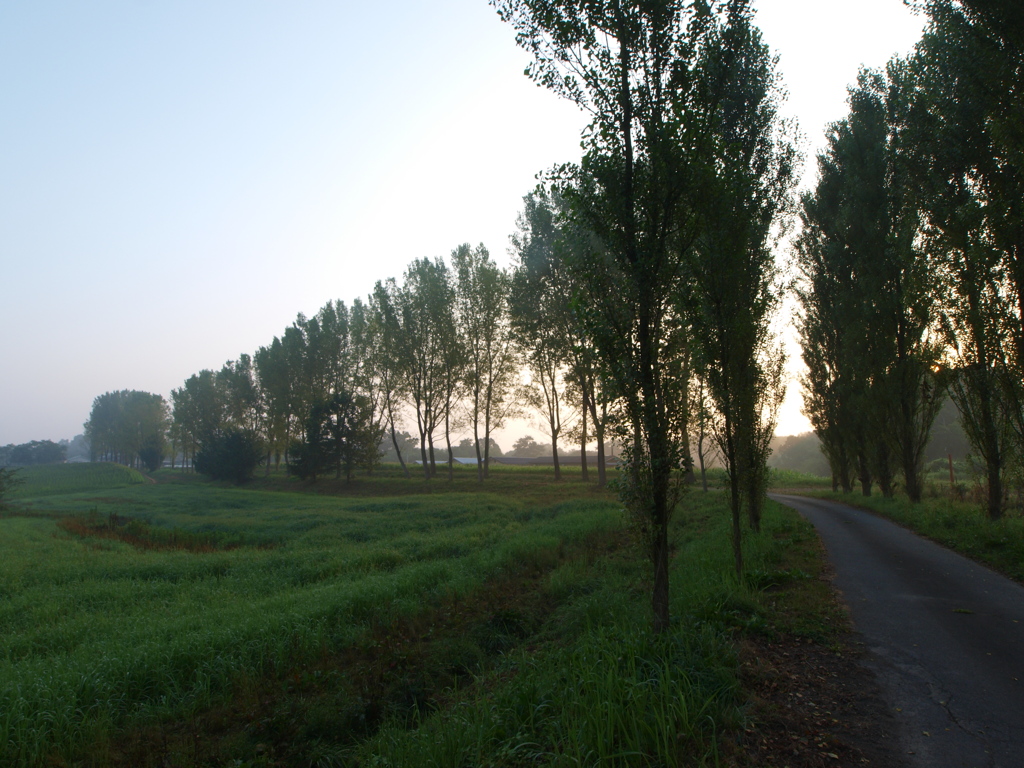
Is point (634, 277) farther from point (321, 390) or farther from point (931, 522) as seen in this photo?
point (321, 390)

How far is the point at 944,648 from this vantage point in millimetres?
5949

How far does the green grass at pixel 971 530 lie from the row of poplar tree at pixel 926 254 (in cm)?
97

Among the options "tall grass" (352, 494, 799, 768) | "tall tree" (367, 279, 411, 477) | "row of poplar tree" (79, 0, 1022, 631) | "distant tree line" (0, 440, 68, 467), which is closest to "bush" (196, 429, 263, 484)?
"tall tree" (367, 279, 411, 477)

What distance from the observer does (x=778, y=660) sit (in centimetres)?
573

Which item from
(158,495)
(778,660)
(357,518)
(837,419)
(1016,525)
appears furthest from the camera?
(158,495)

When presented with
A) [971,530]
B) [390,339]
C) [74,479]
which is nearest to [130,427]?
[74,479]

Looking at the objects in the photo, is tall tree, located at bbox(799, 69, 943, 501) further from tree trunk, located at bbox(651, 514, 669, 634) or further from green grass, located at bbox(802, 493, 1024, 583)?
tree trunk, located at bbox(651, 514, 669, 634)

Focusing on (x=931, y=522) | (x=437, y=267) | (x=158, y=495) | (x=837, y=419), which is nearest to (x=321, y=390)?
(x=158, y=495)

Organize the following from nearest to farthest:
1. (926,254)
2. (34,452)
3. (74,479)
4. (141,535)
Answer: (926,254) → (141,535) → (74,479) → (34,452)

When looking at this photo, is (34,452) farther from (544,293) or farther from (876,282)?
(876,282)

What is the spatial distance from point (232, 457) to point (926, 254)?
59293mm

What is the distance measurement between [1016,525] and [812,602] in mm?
8532

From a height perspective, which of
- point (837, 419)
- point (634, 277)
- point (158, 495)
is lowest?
point (158, 495)

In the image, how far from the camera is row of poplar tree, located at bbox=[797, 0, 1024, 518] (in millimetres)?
11727
